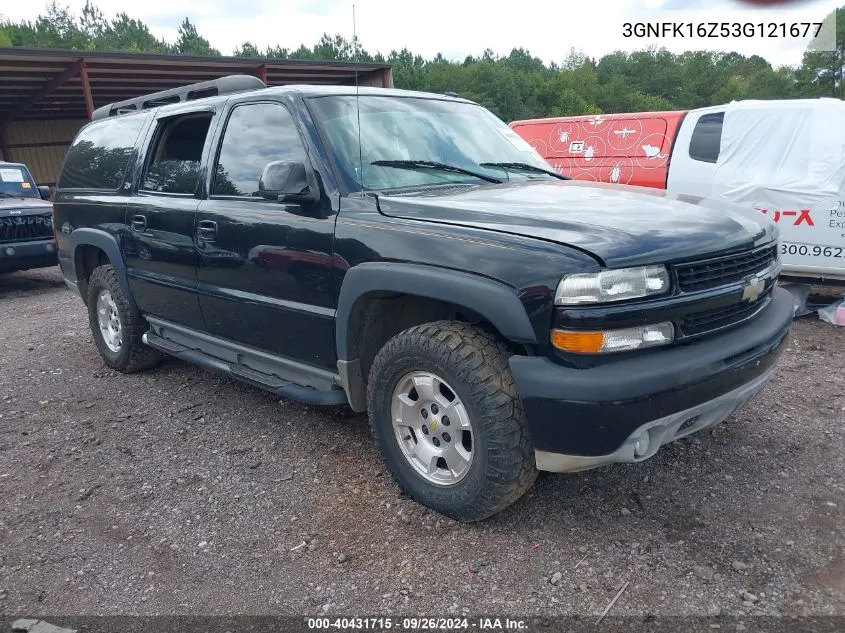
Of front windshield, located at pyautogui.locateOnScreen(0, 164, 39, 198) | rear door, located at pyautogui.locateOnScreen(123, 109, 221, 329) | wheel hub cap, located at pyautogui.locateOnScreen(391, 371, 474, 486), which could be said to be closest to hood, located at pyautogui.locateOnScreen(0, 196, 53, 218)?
front windshield, located at pyautogui.locateOnScreen(0, 164, 39, 198)

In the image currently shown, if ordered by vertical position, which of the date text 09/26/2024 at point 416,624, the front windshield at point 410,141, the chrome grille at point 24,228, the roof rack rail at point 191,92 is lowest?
the date text 09/26/2024 at point 416,624

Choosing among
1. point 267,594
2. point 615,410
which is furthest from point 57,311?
point 615,410

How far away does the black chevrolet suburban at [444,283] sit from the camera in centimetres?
240

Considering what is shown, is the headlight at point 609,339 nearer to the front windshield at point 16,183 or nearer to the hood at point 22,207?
the hood at point 22,207

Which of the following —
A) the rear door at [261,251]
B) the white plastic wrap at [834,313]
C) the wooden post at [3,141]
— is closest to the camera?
the rear door at [261,251]

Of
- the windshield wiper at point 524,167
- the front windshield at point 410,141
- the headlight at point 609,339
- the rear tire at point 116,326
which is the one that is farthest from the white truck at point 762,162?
the rear tire at point 116,326

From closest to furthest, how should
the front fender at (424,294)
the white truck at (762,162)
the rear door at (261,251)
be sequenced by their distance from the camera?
the front fender at (424,294)
the rear door at (261,251)
the white truck at (762,162)

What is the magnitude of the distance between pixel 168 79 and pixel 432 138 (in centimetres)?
A: 1490

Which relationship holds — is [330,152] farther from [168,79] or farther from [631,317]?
[168,79]

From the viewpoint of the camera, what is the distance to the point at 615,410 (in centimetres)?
234

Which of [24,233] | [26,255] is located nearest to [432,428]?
[26,255]

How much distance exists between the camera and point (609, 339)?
238 cm

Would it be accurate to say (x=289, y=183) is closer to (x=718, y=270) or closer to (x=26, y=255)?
(x=718, y=270)

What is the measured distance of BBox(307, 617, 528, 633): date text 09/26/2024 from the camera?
2320 mm
